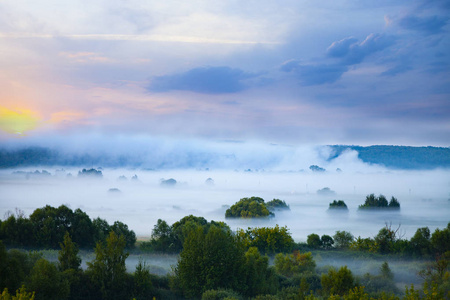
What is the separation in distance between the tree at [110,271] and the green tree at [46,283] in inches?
133

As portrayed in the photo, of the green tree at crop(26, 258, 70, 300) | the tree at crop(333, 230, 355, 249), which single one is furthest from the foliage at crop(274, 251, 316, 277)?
the tree at crop(333, 230, 355, 249)

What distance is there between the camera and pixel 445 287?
24.4 meters

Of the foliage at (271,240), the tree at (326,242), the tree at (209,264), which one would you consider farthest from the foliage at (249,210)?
the tree at (209,264)

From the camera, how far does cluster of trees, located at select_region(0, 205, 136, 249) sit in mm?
38812

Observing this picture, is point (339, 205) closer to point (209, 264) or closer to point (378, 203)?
point (378, 203)

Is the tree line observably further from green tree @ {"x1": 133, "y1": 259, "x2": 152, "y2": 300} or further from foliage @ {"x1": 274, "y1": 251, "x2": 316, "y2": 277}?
foliage @ {"x1": 274, "y1": 251, "x2": 316, "y2": 277}

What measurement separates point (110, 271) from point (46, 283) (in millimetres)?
4736

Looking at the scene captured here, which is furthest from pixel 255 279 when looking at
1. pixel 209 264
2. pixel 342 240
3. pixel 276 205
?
pixel 276 205

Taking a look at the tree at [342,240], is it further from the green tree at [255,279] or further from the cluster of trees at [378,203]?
the cluster of trees at [378,203]

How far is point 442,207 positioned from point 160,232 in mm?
130476

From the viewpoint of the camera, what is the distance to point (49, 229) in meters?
40.1

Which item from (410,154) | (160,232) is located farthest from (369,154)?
(160,232)

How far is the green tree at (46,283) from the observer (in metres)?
18.4

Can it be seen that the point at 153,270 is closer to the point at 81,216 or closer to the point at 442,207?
the point at 81,216
